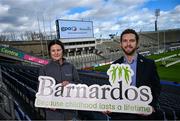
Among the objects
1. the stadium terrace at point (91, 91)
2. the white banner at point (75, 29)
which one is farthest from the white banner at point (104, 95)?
the white banner at point (75, 29)

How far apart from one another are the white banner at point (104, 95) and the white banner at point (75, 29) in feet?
134

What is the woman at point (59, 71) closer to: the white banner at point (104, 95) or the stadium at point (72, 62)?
the white banner at point (104, 95)

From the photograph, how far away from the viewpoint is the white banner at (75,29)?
44.7 meters

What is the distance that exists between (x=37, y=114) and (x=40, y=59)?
27.0m

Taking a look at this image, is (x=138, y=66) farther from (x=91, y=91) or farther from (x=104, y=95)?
(x=91, y=91)

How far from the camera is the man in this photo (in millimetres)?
3055

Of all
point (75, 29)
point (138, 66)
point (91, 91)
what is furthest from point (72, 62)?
point (138, 66)

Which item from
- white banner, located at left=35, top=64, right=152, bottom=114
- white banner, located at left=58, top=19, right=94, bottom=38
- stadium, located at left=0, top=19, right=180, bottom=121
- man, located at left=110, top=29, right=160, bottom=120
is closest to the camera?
man, located at left=110, top=29, right=160, bottom=120

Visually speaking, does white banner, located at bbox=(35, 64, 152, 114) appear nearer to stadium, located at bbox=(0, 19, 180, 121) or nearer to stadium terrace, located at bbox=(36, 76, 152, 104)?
stadium terrace, located at bbox=(36, 76, 152, 104)

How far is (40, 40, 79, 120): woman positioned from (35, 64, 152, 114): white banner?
6 centimetres

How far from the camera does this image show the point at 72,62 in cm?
3647

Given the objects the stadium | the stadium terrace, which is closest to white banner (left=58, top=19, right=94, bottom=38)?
the stadium

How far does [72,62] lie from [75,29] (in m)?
13.0

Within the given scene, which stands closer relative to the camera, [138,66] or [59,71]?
[138,66]
